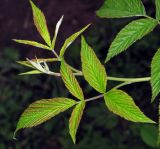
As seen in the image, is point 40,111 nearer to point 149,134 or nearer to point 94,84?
point 94,84

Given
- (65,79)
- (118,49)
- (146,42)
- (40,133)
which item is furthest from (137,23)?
(40,133)

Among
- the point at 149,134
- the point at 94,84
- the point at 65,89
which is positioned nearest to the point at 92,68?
the point at 94,84

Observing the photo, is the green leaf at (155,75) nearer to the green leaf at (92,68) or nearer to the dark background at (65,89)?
the green leaf at (92,68)

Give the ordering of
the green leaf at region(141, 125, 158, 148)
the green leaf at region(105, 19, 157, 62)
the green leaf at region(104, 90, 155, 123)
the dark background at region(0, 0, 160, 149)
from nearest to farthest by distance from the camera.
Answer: the green leaf at region(104, 90, 155, 123) → the green leaf at region(105, 19, 157, 62) → the green leaf at region(141, 125, 158, 148) → the dark background at region(0, 0, 160, 149)

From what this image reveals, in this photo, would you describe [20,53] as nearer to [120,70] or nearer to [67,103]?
[120,70]

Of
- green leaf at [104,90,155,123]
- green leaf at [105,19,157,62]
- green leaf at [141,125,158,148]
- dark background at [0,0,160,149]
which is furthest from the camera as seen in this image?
dark background at [0,0,160,149]

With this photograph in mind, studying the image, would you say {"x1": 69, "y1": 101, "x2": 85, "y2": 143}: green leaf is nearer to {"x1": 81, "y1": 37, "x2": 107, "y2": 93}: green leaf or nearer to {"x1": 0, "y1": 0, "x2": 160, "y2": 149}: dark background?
{"x1": 81, "y1": 37, "x2": 107, "y2": 93}: green leaf

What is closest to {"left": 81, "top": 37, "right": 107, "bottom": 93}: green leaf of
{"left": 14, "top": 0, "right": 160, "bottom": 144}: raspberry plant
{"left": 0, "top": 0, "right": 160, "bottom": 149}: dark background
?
{"left": 14, "top": 0, "right": 160, "bottom": 144}: raspberry plant
